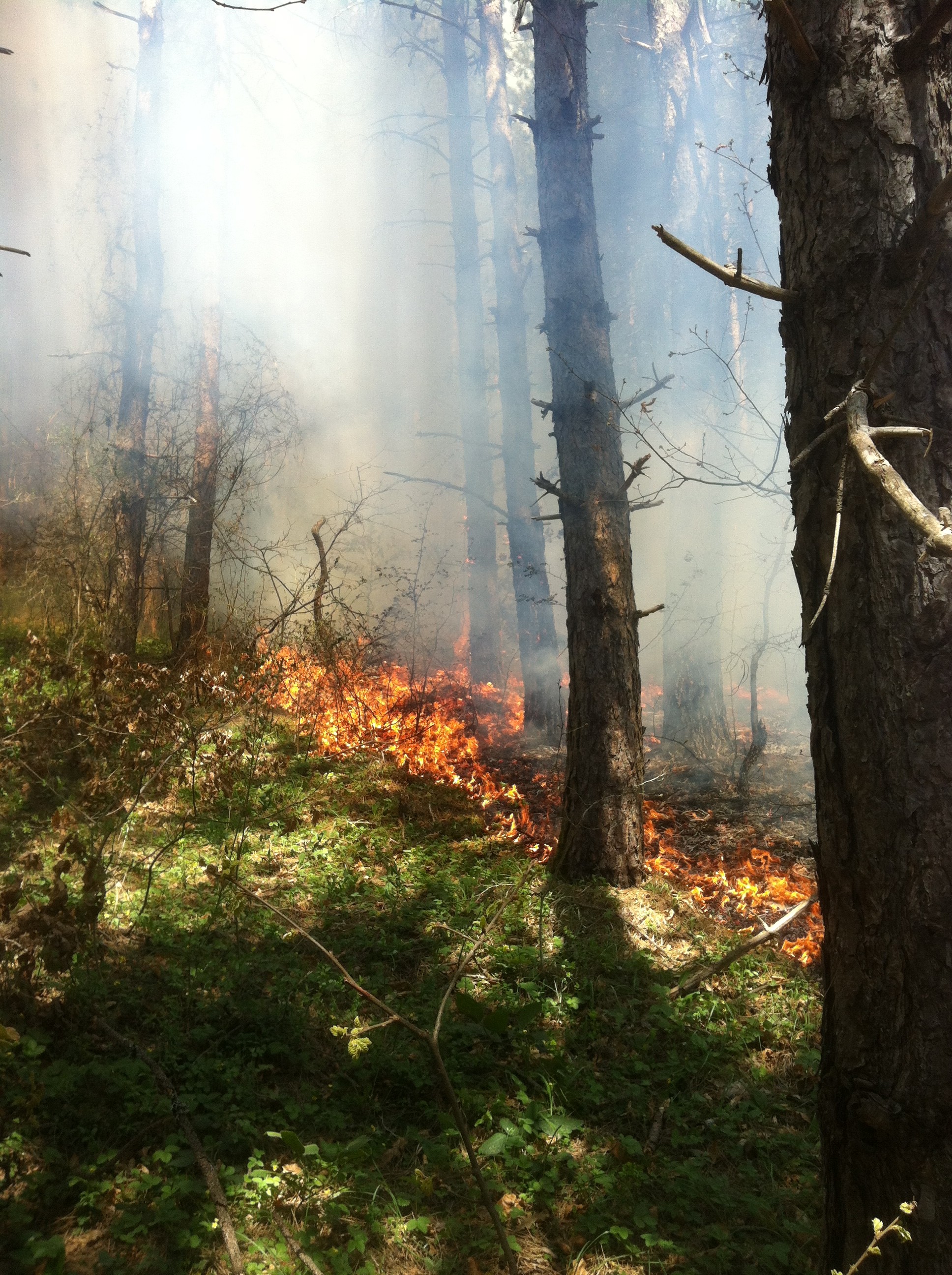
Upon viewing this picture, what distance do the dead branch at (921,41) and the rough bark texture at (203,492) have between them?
284 inches

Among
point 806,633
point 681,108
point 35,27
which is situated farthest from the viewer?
point 681,108

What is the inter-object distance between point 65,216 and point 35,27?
10.8 feet

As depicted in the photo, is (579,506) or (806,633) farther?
(579,506)

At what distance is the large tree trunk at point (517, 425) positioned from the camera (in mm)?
11031

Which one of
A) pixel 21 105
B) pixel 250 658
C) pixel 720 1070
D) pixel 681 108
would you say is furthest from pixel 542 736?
pixel 21 105

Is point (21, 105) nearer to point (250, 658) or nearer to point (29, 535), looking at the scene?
point (29, 535)

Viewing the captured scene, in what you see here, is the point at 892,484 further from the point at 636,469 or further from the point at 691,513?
the point at 691,513

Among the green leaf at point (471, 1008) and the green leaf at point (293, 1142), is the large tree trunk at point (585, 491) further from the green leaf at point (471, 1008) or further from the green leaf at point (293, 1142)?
the green leaf at point (293, 1142)

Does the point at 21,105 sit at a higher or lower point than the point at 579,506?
higher

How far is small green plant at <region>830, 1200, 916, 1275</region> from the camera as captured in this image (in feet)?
5.41

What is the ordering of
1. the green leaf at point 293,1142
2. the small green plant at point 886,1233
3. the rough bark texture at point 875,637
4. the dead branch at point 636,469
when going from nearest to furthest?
the small green plant at point 886,1233, the rough bark texture at point 875,637, the green leaf at point 293,1142, the dead branch at point 636,469

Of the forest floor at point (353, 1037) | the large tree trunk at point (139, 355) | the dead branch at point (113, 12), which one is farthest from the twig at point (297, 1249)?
the dead branch at point (113, 12)

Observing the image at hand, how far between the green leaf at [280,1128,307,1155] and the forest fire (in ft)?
10.8

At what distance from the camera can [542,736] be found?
10.3m
